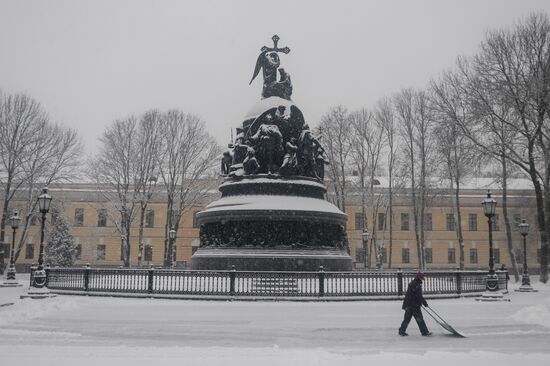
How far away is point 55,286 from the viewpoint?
836 inches

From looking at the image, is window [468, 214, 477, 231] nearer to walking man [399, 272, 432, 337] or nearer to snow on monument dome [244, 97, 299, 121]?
snow on monument dome [244, 97, 299, 121]

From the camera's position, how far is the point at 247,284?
19.0 meters

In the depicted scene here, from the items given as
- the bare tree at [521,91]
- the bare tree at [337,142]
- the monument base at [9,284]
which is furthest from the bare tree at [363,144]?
the monument base at [9,284]

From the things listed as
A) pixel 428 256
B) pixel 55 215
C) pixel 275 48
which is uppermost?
pixel 275 48

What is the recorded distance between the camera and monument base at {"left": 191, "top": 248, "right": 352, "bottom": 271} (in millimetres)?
22938

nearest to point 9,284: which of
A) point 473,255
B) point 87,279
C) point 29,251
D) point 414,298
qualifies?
point 87,279

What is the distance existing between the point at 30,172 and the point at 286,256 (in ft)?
78.2

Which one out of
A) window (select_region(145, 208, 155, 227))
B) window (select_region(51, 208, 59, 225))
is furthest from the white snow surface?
window (select_region(145, 208, 155, 227))

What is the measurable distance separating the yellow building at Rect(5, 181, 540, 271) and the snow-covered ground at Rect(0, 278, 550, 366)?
42529 millimetres

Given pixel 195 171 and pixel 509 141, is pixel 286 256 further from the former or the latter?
pixel 195 171

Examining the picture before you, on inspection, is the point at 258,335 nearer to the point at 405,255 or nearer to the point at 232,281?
the point at 232,281

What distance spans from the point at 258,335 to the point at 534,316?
7.81 m

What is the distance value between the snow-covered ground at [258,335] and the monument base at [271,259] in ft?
17.0

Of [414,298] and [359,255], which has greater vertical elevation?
[414,298]
